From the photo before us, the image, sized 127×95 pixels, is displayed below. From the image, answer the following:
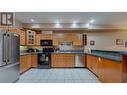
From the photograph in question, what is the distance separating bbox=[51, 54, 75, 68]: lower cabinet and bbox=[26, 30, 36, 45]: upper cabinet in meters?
1.33

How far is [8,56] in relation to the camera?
16.6 feet

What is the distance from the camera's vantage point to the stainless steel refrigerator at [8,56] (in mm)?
4684

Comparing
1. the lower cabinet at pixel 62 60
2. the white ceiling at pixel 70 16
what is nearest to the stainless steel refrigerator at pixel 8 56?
the white ceiling at pixel 70 16

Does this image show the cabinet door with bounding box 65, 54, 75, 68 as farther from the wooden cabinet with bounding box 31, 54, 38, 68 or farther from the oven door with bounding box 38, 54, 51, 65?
the wooden cabinet with bounding box 31, 54, 38, 68

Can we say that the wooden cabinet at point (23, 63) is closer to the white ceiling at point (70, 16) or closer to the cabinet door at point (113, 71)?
the white ceiling at point (70, 16)

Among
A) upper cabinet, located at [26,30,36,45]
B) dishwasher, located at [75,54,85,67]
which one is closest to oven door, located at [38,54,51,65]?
upper cabinet, located at [26,30,36,45]

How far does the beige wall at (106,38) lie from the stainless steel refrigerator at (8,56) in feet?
18.0

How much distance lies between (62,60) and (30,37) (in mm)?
2053

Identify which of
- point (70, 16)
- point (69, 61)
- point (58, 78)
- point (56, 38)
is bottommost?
point (58, 78)

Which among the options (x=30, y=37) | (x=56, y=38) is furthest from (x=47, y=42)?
(x=30, y=37)

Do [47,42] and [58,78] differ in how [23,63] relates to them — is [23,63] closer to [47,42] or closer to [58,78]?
[58,78]
